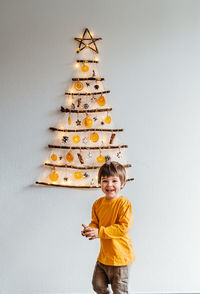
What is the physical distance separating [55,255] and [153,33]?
1725 mm

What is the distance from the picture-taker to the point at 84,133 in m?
2.16

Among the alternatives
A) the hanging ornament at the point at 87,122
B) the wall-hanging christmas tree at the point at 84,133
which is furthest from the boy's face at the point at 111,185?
the hanging ornament at the point at 87,122

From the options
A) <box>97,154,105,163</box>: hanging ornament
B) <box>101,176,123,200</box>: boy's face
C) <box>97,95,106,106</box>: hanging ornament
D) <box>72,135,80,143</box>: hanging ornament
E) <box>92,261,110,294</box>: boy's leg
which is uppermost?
<box>97,95,106,106</box>: hanging ornament

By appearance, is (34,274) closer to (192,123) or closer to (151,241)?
(151,241)

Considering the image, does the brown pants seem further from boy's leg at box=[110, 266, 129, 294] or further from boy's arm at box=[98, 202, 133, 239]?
boy's arm at box=[98, 202, 133, 239]

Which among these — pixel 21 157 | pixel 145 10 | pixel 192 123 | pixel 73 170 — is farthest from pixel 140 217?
pixel 145 10

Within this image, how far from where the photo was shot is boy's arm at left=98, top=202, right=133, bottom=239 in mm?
1515

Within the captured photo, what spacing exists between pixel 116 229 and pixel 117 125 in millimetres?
848

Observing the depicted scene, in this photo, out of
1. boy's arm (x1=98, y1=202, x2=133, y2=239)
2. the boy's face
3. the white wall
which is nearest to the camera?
boy's arm (x1=98, y1=202, x2=133, y2=239)

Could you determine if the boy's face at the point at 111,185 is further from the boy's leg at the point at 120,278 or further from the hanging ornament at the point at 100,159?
the hanging ornament at the point at 100,159

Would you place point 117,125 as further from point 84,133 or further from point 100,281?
point 100,281

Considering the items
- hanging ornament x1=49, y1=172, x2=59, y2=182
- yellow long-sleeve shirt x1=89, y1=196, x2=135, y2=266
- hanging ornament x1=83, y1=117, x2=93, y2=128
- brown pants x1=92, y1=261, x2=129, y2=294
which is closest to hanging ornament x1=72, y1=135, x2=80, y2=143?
hanging ornament x1=83, y1=117, x2=93, y2=128

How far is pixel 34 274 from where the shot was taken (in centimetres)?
212

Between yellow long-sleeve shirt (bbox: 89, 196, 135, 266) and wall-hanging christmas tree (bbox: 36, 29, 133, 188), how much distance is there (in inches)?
19.7
